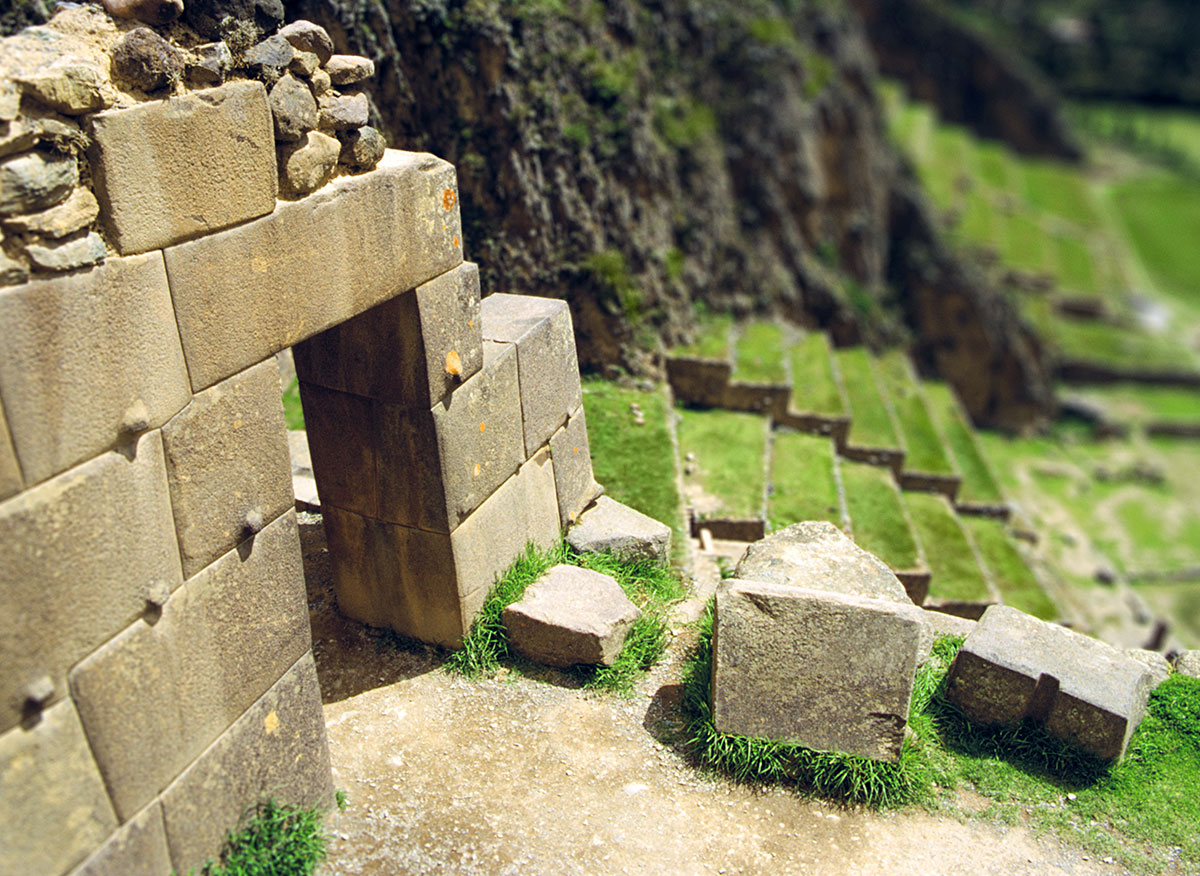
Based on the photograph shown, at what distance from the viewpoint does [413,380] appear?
6352mm

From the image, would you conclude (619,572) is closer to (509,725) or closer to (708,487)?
(509,725)

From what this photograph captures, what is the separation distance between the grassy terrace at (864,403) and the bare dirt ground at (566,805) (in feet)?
31.9

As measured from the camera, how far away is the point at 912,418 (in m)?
18.2

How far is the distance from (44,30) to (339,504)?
3.66 meters

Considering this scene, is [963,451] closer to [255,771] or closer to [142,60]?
[255,771]

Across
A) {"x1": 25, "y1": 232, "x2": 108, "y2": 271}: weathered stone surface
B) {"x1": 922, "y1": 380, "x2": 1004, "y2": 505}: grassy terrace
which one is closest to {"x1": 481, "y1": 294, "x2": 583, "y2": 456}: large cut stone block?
{"x1": 25, "y1": 232, "x2": 108, "y2": 271}: weathered stone surface

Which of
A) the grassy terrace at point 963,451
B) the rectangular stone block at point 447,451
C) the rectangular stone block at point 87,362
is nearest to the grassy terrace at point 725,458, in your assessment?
the rectangular stone block at point 447,451

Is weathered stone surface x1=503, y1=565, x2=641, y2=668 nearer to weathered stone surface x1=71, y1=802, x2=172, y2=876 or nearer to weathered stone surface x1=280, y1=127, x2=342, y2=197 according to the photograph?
weathered stone surface x1=71, y1=802, x2=172, y2=876

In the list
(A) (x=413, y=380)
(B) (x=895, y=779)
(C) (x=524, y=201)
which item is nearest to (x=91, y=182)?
(A) (x=413, y=380)

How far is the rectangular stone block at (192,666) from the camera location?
442cm

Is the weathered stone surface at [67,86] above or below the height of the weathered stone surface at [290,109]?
above

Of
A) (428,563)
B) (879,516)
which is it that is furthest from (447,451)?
(879,516)

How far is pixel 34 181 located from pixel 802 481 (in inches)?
411

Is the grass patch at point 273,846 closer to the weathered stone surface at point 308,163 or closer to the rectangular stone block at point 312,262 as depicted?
the rectangular stone block at point 312,262
